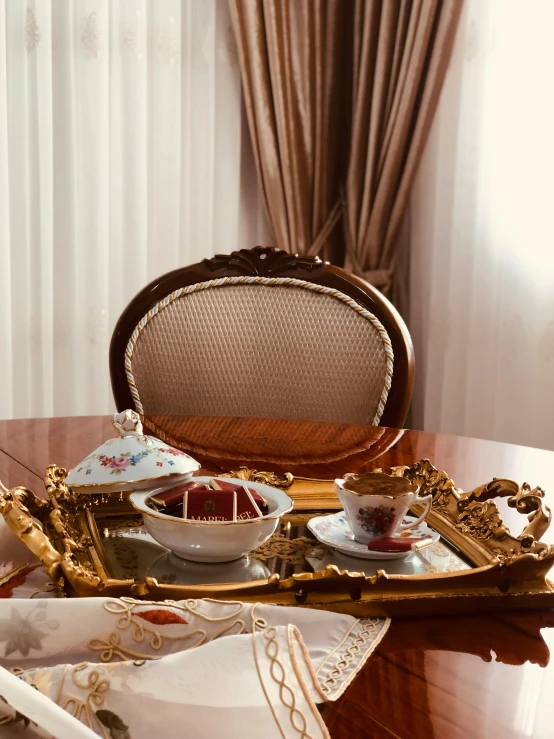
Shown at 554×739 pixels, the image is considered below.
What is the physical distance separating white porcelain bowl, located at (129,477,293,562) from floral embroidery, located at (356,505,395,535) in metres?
0.08

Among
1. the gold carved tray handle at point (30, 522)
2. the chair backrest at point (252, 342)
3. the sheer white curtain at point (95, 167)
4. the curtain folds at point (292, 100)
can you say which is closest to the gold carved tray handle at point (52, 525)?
the gold carved tray handle at point (30, 522)

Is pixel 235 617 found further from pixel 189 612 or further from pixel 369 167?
pixel 369 167

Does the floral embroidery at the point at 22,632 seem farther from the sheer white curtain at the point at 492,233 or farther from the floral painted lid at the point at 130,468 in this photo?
the sheer white curtain at the point at 492,233

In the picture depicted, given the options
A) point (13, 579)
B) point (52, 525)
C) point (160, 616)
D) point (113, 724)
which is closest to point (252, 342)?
point (52, 525)

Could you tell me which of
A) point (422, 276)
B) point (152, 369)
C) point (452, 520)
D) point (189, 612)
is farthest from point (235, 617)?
point (422, 276)

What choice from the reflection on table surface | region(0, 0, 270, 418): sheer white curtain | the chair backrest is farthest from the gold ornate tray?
region(0, 0, 270, 418): sheer white curtain

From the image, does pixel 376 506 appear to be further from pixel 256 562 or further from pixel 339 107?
pixel 339 107

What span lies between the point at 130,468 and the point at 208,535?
0.48ft

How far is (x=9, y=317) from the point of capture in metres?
2.22

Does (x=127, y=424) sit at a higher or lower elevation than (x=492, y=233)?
lower

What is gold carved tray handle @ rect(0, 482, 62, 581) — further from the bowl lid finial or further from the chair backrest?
the chair backrest

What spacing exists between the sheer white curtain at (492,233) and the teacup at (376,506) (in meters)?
1.52

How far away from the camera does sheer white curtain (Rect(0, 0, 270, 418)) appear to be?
2.20 meters

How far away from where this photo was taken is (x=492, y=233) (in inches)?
88.2
